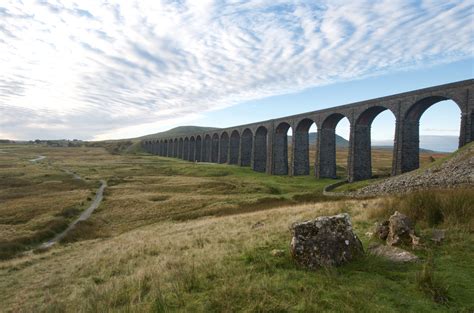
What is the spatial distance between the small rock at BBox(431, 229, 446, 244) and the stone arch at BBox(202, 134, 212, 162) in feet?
302

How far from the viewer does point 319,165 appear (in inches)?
1967

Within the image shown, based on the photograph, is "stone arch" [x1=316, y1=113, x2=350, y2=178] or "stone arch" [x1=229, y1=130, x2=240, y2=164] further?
"stone arch" [x1=229, y1=130, x2=240, y2=164]

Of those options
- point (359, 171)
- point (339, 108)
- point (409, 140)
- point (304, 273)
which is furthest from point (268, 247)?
point (339, 108)

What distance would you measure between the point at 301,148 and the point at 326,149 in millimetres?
6493

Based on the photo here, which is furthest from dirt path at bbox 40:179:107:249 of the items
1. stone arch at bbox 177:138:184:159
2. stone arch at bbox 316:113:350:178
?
stone arch at bbox 177:138:184:159

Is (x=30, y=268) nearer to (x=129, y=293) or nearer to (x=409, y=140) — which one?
(x=129, y=293)

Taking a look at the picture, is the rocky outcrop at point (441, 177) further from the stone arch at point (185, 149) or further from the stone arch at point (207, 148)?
the stone arch at point (185, 149)

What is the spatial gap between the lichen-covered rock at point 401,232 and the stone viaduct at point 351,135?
28.8 m

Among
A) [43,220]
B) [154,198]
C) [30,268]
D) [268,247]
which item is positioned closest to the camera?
[268,247]

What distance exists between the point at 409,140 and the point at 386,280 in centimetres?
3519

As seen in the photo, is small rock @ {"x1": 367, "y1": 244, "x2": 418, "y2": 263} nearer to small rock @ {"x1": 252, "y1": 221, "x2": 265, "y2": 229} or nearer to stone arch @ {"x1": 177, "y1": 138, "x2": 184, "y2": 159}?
small rock @ {"x1": 252, "y1": 221, "x2": 265, "y2": 229}

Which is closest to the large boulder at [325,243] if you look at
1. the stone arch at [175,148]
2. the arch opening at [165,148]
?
the stone arch at [175,148]

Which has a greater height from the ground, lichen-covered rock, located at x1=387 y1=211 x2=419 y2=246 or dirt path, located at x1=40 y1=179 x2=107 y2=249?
lichen-covered rock, located at x1=387 y1=211 x2=419 y2=246

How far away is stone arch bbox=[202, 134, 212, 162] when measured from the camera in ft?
332
